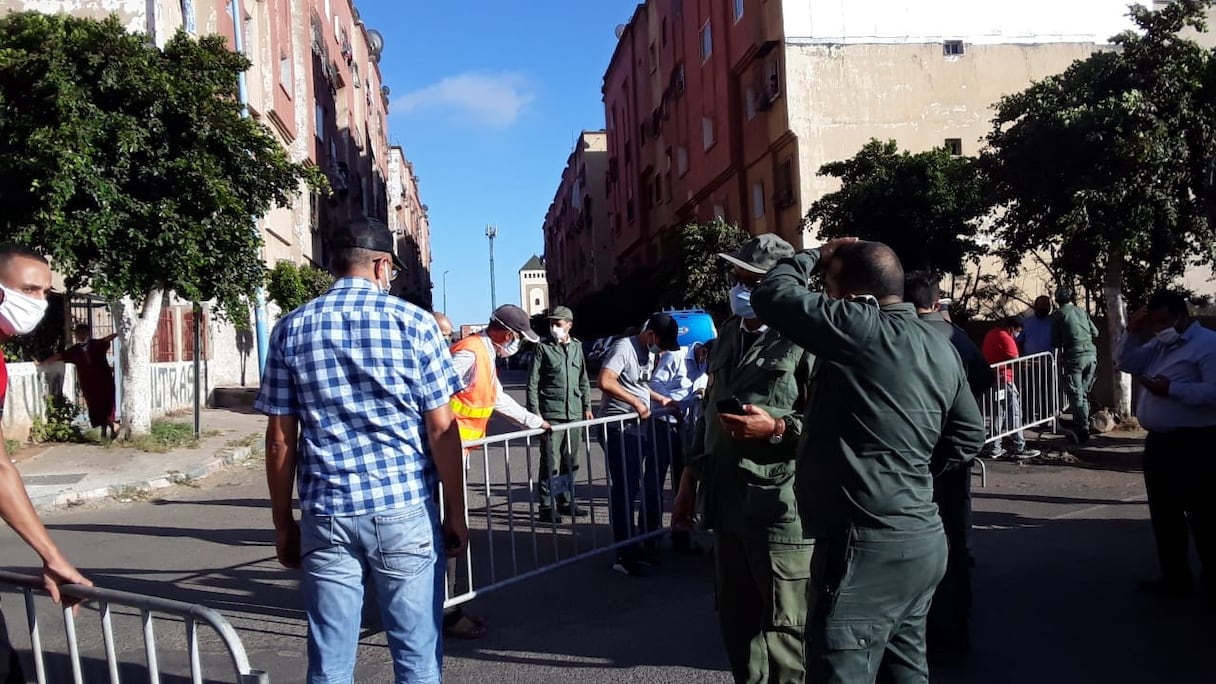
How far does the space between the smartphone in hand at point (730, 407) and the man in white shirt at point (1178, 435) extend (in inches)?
120

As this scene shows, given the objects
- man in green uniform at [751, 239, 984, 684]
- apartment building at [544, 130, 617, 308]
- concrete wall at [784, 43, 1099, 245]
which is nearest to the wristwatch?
man in green uniform at [751, 239, 984, 684]

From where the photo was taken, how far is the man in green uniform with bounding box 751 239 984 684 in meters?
2.86

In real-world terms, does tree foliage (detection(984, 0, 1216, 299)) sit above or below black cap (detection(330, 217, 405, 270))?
above

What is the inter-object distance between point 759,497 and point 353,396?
1474 mm

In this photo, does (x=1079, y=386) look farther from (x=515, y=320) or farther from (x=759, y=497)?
(x=759, y=497)

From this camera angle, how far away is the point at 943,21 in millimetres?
24312

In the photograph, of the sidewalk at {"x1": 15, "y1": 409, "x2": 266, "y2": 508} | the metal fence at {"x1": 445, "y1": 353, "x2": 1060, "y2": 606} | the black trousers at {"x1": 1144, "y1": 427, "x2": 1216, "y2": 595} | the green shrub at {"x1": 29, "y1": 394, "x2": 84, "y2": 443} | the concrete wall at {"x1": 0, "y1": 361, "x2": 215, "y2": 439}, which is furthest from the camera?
the green shrub at {"x1": 29, "y1": 394, "x2": 84, "y2": 443}

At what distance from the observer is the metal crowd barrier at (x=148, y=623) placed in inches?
94.6

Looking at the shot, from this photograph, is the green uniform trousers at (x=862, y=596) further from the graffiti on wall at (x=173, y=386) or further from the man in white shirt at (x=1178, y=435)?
the graffiti on wall at (x=173, y=386)

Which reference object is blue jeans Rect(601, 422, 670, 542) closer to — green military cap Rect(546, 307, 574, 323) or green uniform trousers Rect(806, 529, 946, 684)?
green military cap Rect(546, 307, 574, 323)

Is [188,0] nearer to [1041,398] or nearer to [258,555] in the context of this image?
[258,555]

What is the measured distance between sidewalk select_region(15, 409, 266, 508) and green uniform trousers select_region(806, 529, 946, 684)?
31.2 ft

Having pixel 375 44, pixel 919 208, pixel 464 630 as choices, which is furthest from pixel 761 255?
pixel 375 44

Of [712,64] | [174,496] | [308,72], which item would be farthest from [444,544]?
[308,72]
